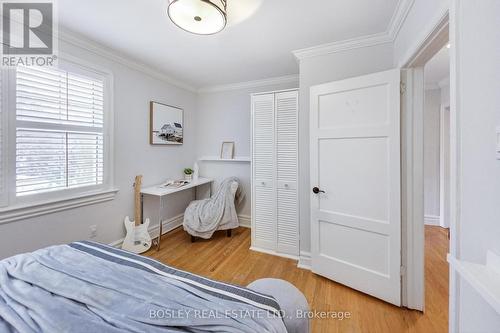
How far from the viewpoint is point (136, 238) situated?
2.63 metres

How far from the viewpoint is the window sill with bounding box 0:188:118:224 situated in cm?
170

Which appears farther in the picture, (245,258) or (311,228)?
(245,258)

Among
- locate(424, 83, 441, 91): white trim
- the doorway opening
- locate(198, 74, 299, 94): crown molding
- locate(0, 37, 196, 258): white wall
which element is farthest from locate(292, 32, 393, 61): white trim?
locate(424, 83, 441, 91): white trim

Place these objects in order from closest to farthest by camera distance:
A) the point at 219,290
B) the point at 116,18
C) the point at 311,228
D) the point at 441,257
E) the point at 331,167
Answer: the point at 219,290
the point at 116,18
the point at 331,167
the point at 311,228
the point at 441,257

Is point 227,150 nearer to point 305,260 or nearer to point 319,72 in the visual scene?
point 319,72

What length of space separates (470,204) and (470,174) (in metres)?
0.12

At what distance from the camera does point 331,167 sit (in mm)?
2020

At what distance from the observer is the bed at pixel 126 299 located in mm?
740

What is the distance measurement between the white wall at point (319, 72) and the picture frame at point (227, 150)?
5.02ft

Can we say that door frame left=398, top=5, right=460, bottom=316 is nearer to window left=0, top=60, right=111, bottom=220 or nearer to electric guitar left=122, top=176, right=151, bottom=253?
electric guitar left=122, top=176, right=151, bottom=253

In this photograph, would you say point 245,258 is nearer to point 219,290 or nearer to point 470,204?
point 219,290

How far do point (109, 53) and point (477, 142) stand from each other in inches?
124

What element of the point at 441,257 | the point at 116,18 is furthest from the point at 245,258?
the point at 116,18

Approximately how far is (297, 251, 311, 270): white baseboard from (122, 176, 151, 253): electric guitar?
6.23 ft
